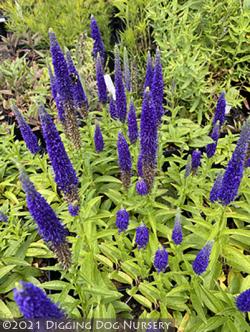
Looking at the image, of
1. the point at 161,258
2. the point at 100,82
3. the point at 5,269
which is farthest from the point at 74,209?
the point at 100,82

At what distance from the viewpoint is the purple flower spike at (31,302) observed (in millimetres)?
1351

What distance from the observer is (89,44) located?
5.44 m

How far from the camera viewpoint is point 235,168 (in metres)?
2.29

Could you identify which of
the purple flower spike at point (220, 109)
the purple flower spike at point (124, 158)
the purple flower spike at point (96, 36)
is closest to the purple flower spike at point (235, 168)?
the purple flower spike at point (124, 158)

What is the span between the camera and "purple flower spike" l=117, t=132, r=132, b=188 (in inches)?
115

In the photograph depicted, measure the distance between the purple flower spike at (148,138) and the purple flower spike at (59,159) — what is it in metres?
0.62

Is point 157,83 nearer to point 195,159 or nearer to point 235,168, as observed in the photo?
point 195,159

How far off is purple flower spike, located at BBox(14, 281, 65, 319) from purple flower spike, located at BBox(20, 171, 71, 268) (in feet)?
1.90

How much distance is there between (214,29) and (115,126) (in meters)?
2.50

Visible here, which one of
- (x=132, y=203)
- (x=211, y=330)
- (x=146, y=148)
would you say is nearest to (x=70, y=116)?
(x=146, y=148)

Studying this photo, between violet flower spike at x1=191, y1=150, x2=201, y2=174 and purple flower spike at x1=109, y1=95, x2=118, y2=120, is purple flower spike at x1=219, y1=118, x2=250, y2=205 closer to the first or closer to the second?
violet flower spike at x1=191, y1=150, x2=201, y2=174

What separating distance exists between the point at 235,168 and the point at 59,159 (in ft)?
3.84

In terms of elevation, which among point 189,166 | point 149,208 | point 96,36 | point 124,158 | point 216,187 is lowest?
point 149,208

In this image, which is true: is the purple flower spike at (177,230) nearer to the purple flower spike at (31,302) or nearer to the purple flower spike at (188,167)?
the purple flower spike at (188,167)
